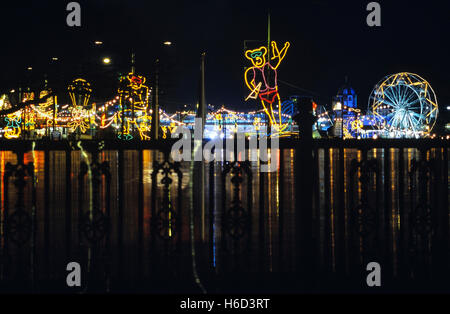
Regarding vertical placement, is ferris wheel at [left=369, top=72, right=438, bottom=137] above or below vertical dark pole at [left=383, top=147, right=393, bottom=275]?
above

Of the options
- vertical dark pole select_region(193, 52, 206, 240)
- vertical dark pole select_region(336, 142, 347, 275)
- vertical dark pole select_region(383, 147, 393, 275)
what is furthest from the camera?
vertical dark pole select_region(193, 52, 206, 240)

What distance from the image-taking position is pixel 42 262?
5.91 metres

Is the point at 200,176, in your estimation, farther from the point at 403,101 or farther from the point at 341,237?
the point at 403,101

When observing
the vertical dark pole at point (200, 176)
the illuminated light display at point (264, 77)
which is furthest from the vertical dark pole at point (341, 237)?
the illuminated light display at point (264, 77)

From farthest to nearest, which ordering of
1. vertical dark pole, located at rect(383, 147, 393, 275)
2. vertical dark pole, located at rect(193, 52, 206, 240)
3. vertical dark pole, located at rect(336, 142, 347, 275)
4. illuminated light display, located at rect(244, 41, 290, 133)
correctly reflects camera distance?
illuminated light display, located at rect(244, 41, 290, 133)
vertical dark pole, located at rect(193, 52, 206, 240)
vertical dark pole, located at rect(383, 147, 393, 275)
vertical dark pole, located at rect(336, 142, 347, 275)

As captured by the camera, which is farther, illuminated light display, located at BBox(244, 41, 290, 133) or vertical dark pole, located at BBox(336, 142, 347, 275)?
illuminated light display, located at BBox(244, 41, 290, 133)

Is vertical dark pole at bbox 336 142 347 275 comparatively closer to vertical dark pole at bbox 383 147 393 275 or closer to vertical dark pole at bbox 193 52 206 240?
vertical dark pole at bbox 383 147 393 275

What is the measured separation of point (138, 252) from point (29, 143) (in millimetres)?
1636

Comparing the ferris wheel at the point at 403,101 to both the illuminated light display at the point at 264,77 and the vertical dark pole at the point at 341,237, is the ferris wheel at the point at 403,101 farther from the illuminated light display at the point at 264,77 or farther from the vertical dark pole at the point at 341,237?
the vertical dark pole at the point at 341,237

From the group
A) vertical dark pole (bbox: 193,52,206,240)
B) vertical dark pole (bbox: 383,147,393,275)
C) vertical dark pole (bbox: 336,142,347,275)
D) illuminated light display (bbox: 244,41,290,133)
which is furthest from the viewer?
illuminated light display (bbox: 244,41,290,133)

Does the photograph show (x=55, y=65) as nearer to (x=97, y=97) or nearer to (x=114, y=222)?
(x=97, y=97)

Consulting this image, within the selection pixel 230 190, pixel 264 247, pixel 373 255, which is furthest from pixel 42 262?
pixel 230 190

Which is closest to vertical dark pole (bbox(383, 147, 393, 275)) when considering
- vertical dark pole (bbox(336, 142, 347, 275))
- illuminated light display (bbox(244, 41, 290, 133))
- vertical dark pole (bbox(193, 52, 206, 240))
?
vertical dark pole (bbox(336, 142, 347, 275))

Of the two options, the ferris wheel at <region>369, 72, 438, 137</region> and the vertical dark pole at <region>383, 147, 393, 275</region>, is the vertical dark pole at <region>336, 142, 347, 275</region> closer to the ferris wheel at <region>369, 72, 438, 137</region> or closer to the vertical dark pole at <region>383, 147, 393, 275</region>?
the vertical dark pole at <region>383, 147, 393, 275</region>
